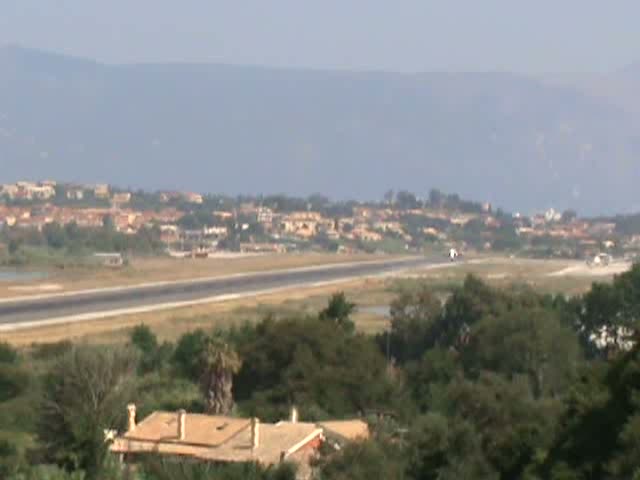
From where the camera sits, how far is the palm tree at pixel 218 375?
34.7 meters

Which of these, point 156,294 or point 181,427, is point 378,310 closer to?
point 156,294

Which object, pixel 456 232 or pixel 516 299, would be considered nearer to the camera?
pixel 516 299

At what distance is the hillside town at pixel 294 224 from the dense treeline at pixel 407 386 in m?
69.3

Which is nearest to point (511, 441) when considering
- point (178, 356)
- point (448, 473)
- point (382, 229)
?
point (448, 473)

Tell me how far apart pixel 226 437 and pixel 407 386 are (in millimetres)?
9400

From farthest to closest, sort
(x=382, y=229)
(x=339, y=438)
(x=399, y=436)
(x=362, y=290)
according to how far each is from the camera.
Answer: (x=382, y=229), (x=362, y=290), (x=339, y=438), (x=399, y=436)

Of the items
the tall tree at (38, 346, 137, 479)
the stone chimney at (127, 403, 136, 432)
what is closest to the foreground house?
the stone chimney at (127, 403, 136, 432)

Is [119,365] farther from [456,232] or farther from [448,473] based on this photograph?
[456,232]

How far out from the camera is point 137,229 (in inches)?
5290

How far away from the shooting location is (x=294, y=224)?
15225 centimetres

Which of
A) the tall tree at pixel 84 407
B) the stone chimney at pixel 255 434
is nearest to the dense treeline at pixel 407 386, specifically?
the tall tree at pixel 84 407

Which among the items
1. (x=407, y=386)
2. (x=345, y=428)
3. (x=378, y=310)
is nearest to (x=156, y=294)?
(x=378, y=310)

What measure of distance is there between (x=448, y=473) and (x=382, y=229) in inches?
5121

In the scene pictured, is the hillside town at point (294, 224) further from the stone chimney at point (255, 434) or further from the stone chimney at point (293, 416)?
the stone chimney at point (255, 434)
